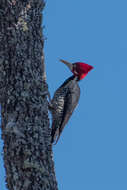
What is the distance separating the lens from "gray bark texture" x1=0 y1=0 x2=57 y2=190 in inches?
135

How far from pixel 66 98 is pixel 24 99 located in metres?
2.16

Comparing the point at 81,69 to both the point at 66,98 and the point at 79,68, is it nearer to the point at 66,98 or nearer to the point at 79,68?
the point at 79,68

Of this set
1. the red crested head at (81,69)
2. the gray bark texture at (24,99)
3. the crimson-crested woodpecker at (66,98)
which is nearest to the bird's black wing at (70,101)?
the crimson-crested woodpecker at (66,98)

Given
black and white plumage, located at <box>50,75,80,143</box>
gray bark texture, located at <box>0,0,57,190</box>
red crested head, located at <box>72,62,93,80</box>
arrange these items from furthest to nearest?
red crested head, located at <box>72,62,93,80</box>, black and white plumage, located at <box>50,75,80,143</box>, gray bark texture, located at <box>0,0,57,190</box>

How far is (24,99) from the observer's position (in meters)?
3.74

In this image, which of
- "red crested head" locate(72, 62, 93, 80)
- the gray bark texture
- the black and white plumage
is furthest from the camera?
"red crested head" locate(72, 62, 93, 80)

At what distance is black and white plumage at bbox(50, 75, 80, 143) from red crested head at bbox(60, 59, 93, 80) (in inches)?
5.5

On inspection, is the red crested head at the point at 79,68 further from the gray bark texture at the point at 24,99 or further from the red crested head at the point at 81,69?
the gray bark texture at the point at 24,99

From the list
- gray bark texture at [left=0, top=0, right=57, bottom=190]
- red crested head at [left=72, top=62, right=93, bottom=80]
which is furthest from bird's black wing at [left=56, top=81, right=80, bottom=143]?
gray bark texture at [left=0, top=0, right=57, bottom=190]

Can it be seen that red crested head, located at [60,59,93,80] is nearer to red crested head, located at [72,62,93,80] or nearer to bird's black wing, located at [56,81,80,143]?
red crested head, located at [72,62,93,80]

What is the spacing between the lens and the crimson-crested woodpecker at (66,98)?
568 cm

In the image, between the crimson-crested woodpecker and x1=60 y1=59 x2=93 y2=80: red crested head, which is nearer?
the crimson-crested woodpecker

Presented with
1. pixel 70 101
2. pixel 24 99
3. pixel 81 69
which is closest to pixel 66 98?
pixel 70 101

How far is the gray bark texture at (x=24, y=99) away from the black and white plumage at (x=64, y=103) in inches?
55.6
